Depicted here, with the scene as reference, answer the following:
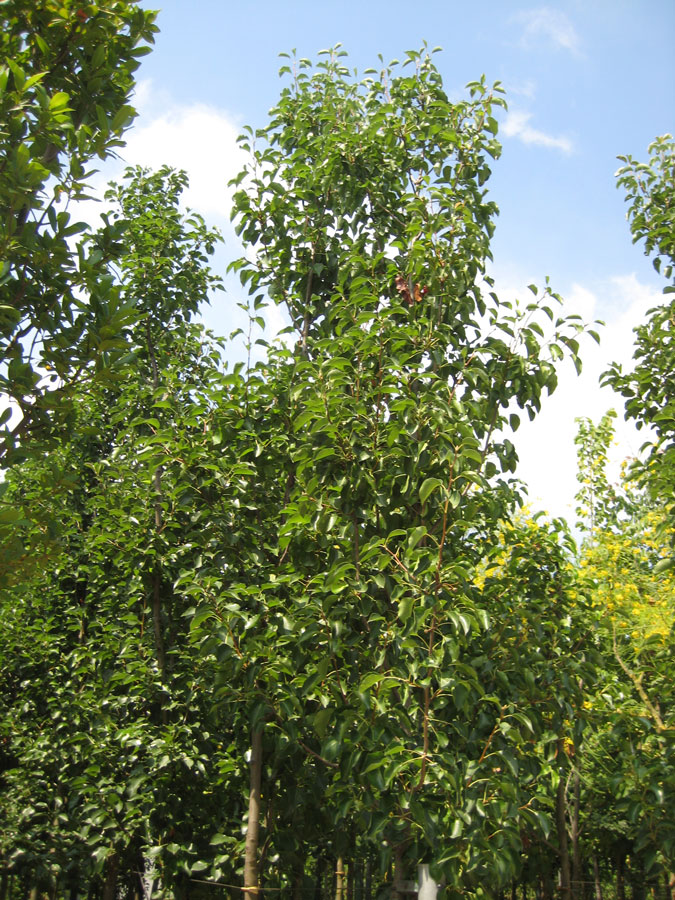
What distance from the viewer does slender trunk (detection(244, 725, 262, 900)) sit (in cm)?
538

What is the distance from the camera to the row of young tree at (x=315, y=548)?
4.42 metres

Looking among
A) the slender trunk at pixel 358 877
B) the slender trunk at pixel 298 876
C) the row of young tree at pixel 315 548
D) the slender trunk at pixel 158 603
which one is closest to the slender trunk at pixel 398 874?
the row of young tree at pixel 315 548

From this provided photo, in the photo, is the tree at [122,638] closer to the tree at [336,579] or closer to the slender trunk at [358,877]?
the tree at [336,579]

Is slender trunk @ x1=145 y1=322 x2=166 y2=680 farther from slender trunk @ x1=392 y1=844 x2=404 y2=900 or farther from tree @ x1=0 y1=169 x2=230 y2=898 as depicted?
slender trunk @ x1=392 y1=844 x2=404 y2=900

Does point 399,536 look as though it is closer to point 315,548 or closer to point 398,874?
point 315,548

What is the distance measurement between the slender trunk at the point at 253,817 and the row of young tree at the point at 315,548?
0.02m

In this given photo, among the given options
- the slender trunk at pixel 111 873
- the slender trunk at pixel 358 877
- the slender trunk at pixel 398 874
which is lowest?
the slender trunk at pixel 358 877

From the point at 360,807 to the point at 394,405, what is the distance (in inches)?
93.3

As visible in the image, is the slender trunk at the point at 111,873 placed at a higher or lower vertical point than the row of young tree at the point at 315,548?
lower

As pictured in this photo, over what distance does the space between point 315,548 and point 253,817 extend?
1.86 m

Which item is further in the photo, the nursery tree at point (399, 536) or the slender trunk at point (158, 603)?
the slender trunk at point (158, 603)

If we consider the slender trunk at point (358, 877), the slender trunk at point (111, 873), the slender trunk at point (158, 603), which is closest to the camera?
the slender trunk at point (158, 603)

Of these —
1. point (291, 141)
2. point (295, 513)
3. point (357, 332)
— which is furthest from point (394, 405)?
point (291, 141)

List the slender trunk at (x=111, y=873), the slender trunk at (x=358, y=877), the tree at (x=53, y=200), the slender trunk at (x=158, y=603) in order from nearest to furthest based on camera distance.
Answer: the tree at (x=53, y=200) → the slender trunk at (x=158, y=603) → the slender trunk at (x=111, y=873) → the slender trunk at (x=358, y=877)
